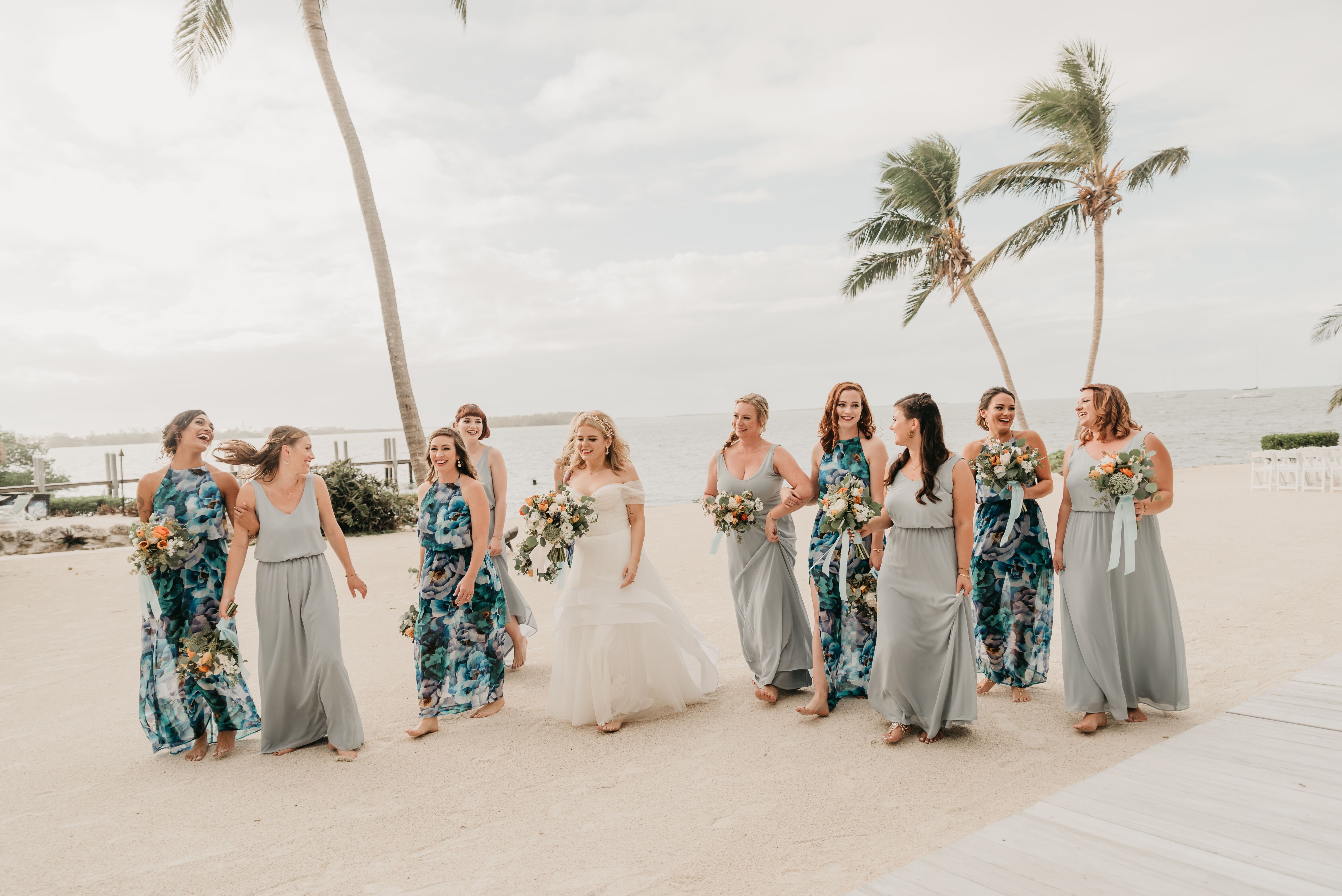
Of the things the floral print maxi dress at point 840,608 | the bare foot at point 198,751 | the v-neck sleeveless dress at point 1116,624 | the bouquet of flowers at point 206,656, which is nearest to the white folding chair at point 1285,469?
the v-neck sleeveless dress at point 1116,624

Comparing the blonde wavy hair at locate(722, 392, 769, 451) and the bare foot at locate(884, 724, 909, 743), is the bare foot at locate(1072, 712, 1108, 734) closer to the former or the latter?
the bare foot at locate(884, 724, 909, 743)

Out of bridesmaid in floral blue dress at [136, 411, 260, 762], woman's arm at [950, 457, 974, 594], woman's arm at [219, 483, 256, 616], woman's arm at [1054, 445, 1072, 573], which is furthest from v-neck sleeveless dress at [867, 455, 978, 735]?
bridesmaid in floral blue dress at [136, 411, 260, 762]

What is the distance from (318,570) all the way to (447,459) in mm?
1146

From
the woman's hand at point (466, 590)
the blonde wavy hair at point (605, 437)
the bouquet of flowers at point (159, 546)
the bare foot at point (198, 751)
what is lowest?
the bare foot at point (198, 751)

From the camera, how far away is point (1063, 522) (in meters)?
5.28

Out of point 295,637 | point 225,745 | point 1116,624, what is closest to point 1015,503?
point 1116,624

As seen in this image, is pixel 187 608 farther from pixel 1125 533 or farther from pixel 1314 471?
pixel 1314 471

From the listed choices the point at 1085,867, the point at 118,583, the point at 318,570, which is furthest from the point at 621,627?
the point at 118,583

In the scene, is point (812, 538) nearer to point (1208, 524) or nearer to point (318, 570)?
point (318, 570)

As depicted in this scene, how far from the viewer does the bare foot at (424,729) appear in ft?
17.9

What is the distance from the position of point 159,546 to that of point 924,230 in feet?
85.0

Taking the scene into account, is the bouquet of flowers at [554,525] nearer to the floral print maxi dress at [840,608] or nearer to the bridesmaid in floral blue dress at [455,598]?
the bridesmaid in floral blue dress at [455,598]

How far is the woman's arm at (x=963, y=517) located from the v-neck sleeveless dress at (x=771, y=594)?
126cm

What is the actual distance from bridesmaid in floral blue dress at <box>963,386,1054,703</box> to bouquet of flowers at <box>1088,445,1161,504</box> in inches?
28.5
